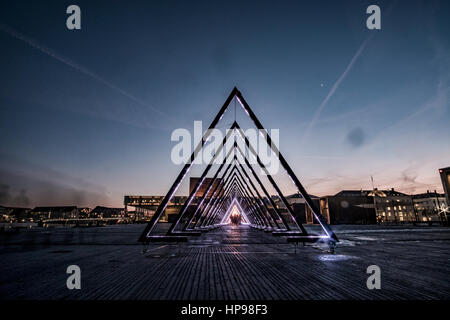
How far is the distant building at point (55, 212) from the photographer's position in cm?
15138

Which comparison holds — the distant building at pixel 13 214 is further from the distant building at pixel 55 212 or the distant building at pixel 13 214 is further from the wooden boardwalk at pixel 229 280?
the wooden boardwalk at pixel 229 280

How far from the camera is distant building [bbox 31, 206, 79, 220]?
15138 centimetres

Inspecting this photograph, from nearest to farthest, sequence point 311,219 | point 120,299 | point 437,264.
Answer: point 120,299, point 437,264, point 311,219

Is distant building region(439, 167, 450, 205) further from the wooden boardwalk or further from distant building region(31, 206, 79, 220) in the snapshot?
distant building region(31, 206, 79, 220)

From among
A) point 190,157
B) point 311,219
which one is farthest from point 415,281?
point 311,219

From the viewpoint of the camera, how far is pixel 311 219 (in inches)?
2037

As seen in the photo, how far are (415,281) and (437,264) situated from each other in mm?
2899

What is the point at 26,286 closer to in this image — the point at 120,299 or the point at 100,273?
the point at 100,273

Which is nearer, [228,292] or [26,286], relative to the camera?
[228,292]

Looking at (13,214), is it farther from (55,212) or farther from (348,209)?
(348,209)

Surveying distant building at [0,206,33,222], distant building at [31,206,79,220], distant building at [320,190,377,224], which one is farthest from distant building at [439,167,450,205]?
distant building at [0,206,33,222]

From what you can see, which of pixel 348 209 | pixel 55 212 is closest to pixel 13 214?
pixel 55 212

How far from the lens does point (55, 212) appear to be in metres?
160
